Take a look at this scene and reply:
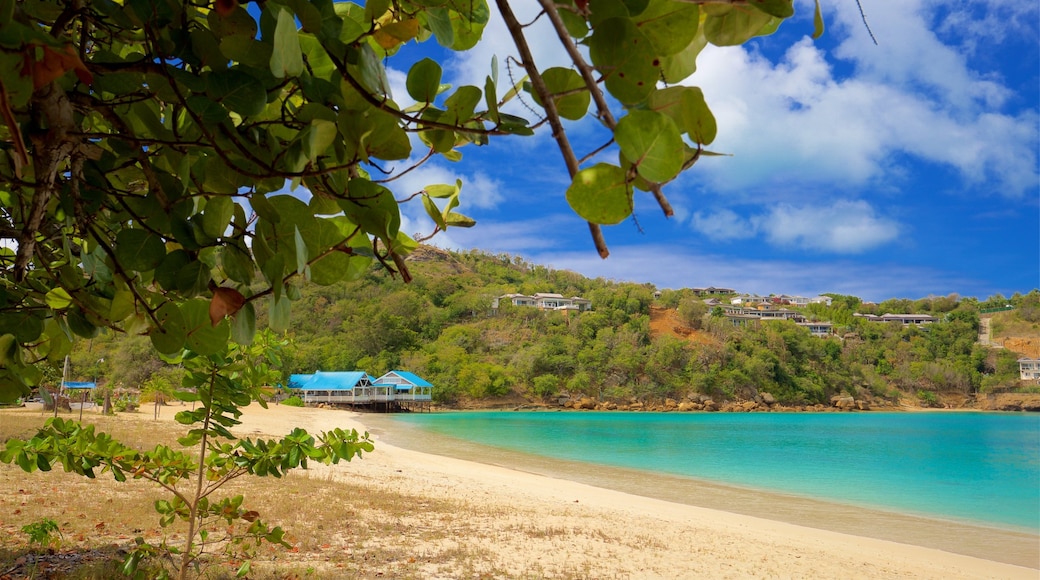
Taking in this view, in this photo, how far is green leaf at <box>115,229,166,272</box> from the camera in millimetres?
682

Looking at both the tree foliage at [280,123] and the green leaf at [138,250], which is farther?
the green leaf at [138,250]

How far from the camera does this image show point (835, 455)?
22.8m

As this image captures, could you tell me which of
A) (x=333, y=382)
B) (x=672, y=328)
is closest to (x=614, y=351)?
(x=672, y=328)

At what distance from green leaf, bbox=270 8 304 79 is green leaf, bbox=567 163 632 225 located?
0.22 m

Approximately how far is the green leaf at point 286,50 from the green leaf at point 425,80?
0.09 m

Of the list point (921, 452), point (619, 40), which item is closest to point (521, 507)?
point (619, 40)

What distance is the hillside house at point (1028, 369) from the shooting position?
192 feet

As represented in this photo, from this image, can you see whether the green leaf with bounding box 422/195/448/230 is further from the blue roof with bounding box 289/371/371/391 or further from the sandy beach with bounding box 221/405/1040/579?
the blue roof with bounding box 289/371/371/391

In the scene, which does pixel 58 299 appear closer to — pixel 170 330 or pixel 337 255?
pixel 170 330


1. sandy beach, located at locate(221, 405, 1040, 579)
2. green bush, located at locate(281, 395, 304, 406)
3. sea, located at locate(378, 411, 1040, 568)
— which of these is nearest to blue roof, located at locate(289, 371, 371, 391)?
sea, located at locate(378, 411, 1040, 568)

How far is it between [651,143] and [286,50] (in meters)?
0.27

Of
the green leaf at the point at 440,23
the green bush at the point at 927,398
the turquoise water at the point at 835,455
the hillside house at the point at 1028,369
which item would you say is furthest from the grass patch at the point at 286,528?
the hillside house at the point at 1028,369

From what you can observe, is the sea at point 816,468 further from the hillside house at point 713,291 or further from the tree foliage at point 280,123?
the hillside house at point 713,291

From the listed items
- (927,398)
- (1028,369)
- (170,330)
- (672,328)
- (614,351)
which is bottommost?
(927,398)
